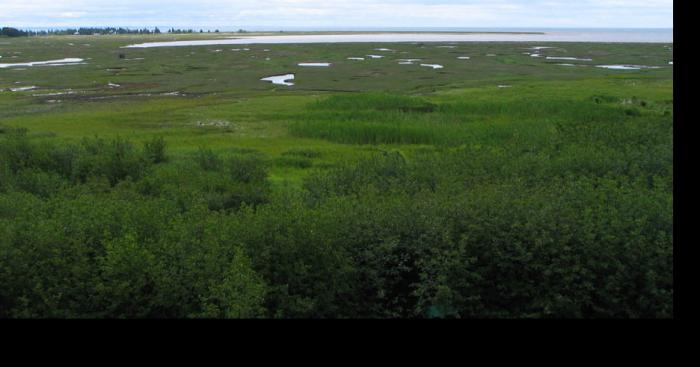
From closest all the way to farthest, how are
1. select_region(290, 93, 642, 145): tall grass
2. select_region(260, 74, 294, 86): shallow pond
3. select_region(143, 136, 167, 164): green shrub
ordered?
1. select_region(143, 136, 167, 164): green shrub
2. select_region(290, 93, 642, 145): tall grass
3. select_region(260, 74, 294, 86): shallow pond

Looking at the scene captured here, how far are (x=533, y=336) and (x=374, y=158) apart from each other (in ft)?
32.1

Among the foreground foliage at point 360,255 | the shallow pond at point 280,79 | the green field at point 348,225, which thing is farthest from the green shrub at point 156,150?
the shallow pond at point 280,79

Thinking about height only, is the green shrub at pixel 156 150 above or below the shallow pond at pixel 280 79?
below

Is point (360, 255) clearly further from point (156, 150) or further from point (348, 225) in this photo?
point (156, 150)

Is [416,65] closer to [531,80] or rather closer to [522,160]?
[531,80]

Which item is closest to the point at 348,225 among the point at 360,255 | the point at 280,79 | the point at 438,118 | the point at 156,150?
the point at 360,255

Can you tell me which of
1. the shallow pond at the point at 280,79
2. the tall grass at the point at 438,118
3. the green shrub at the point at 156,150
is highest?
the shallow pond at the point at 280,79

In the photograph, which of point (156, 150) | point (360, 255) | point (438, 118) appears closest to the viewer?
point (360, 255)

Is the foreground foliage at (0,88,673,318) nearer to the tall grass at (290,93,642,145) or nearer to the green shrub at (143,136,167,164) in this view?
the green shrub at (143,136,167,164)

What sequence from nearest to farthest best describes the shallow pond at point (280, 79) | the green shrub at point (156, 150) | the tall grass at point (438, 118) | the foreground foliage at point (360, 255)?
the foreground foliage at point (360, 255) → the green shrub at point (156, 150) → the tall grass at point (438, 118) → the shallow pond at point (280, 79)

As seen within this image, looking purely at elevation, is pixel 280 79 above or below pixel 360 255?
above

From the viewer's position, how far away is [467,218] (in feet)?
26.8

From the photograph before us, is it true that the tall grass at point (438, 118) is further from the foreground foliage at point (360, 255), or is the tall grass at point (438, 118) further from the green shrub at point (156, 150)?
the foreground foliage at point (360, 255)

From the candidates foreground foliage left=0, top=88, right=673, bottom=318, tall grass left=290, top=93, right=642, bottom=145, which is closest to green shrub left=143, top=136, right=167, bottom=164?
tall grass left=290, top=93, right=642, bottom=145
